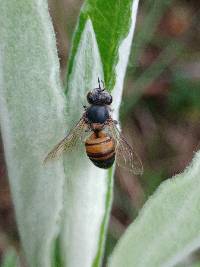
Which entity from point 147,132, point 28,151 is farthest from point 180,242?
point 147,132

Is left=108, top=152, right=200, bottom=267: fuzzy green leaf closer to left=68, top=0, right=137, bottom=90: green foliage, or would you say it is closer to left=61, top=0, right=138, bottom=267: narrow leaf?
left=61, top=0, right=138, bottom=267: narrow leaf

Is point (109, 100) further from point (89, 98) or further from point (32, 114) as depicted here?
point (32, 114)

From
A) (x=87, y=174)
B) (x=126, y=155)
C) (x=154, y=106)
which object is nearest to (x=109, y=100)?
(x=87, y=174)

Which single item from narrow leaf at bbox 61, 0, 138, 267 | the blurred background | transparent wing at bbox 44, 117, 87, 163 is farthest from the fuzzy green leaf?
the blurred background

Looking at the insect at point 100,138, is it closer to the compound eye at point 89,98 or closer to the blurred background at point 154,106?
the compound eye at point 89,98

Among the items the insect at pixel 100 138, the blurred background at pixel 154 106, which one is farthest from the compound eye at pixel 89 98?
the blurred background at pixel 154 106
